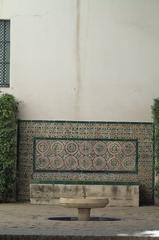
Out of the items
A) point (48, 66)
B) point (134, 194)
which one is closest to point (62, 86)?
point (48, 66)

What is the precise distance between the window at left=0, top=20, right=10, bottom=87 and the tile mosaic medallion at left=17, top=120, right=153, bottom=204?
173 cm

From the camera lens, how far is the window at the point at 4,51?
A: 18672mm

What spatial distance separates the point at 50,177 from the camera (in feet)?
59.8

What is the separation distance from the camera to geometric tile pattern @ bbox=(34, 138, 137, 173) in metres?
18.2

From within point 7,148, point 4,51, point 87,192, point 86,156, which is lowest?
point 87,192

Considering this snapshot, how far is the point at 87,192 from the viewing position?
17375 millimetres

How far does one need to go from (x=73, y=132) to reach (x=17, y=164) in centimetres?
177

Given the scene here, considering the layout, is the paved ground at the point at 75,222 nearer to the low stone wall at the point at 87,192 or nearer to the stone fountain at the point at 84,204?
the stone fountain at the point at 84,204

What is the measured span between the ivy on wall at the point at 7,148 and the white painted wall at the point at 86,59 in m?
0.51

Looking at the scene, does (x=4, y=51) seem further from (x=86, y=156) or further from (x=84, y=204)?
(x=84, y=204)

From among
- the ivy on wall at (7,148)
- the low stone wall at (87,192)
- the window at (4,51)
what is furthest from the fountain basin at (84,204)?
the window at (4,51)

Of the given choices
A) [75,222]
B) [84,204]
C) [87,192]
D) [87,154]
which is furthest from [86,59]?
[75,222]

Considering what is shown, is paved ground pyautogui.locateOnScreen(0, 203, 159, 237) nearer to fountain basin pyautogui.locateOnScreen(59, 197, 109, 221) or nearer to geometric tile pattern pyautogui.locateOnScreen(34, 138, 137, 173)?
fountain basin pyautogui.locateOnScreen(59, 197, 109, 221)

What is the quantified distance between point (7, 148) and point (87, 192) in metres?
2.47
